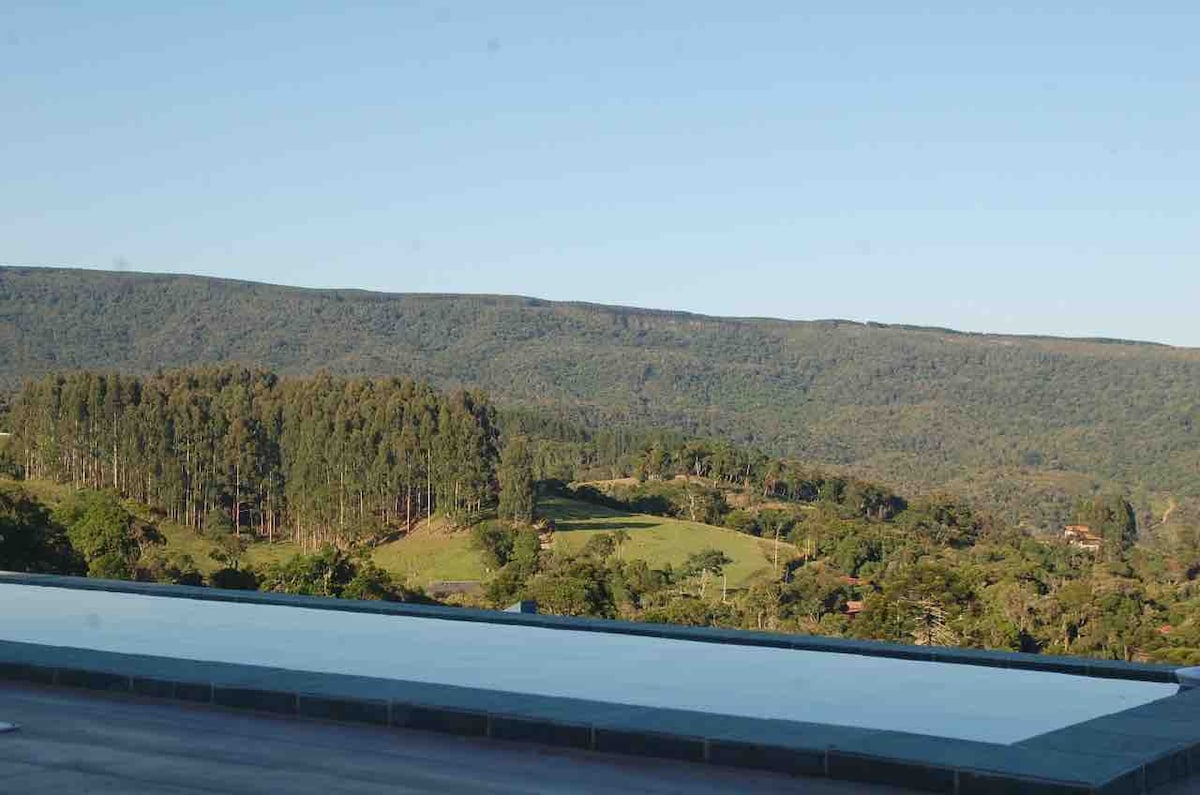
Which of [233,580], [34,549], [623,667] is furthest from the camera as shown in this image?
[233,580]

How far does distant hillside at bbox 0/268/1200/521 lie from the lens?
11325 cm

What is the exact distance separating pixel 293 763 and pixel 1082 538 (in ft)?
269

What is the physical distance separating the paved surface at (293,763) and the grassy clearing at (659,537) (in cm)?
6095

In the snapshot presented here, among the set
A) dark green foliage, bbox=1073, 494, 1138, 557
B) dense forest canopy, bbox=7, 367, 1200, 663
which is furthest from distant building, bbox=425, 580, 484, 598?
dark green foliage, bbox=1073, 494, 1138, 557

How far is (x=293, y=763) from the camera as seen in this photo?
17.4 feet

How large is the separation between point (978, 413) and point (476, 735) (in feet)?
399

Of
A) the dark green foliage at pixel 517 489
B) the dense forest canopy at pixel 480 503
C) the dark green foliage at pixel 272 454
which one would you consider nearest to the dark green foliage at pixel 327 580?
the dense forest canopy at pixel 480 503

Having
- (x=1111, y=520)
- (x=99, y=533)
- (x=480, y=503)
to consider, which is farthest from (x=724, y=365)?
(x=99, y=533)

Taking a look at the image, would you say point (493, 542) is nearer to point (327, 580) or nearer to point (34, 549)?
point (327, 580)

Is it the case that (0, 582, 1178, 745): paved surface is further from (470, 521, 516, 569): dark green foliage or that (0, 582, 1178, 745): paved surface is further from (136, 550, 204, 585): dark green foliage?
(470, 521, 516, 569): dark green foliage

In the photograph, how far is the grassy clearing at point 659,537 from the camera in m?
70.8

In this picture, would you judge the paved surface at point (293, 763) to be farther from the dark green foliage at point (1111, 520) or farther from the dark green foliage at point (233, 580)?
the dark green foliage at point (1111, 520)

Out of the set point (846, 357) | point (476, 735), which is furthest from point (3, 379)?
point (476, 735)

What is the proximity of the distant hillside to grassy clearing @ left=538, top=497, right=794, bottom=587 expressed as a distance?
30.6 meters
